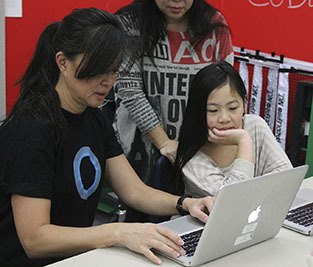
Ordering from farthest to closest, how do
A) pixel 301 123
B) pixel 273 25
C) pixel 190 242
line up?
pixel 273 25
pixel 301 123
pixel 190 242

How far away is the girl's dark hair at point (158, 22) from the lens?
218 cm

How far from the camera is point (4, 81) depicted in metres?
2.99

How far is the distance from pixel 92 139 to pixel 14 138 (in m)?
0.26

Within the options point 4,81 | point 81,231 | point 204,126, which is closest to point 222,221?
point 81,231

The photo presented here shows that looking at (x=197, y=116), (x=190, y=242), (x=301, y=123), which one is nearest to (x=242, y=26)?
(x=301, y=123)

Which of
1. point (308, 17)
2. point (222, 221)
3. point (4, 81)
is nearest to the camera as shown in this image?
point (222, 221)

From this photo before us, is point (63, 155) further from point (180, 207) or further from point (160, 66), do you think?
point (160, 66)

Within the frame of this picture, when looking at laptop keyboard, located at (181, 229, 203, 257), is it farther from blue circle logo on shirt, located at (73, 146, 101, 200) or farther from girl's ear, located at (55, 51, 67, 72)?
girl's ear, located at (55, 51, 67, 72)

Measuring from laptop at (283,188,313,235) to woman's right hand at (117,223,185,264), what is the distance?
377 millimetres

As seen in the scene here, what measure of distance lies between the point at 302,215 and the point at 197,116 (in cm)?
49

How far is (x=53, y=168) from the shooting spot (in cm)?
145

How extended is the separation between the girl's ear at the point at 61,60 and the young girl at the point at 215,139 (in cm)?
57

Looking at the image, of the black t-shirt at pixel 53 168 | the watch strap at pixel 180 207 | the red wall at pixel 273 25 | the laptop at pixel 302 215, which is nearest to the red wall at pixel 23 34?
the red wall at pixel 273 25

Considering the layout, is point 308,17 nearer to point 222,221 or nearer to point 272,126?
point 272,126
